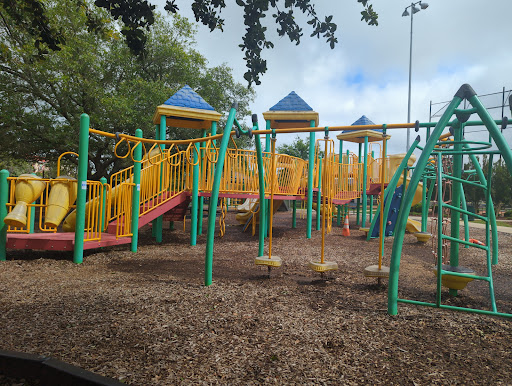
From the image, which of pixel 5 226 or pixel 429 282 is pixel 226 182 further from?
pixel 429 282

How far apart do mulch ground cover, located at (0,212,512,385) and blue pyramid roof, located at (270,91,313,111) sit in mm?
6231

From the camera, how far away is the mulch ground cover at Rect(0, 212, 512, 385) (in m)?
2.32

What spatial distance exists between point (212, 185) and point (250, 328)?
3.90 m

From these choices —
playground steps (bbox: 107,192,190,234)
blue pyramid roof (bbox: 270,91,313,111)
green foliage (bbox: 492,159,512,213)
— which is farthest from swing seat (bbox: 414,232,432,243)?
green foliage (bbox: 492,159,512,213)

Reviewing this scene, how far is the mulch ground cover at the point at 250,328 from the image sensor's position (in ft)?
7.63

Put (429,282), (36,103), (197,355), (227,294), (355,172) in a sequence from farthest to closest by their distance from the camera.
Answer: (36,103)
(355,172)
(429,282)
(227,294)
(197,355)

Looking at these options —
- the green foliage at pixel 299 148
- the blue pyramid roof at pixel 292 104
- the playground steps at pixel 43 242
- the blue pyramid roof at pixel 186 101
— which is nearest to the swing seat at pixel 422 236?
the blue pyramid roof at pixel 292 104

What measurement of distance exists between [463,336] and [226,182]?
21.0 feet

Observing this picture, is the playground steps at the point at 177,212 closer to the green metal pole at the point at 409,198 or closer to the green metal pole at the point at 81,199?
the green metal pole at the point at 81,199

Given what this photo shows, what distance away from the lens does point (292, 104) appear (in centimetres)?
1049

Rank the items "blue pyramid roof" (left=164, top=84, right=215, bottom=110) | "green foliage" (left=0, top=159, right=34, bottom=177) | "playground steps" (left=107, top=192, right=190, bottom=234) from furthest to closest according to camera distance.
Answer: "green foliage" (left=0, top=159, right=34, bottom=177)
"blue pyramid roof" (left=164, top=84, right=215, bottom=110)
"playground steps" (left=107, top=192, right=190, bottom=234)

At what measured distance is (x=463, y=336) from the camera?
9.43 ft

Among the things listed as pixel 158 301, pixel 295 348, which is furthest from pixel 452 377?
pixel 158 301

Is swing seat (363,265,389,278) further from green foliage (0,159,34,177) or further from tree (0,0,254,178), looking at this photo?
green foliage (0,159,34,177)
